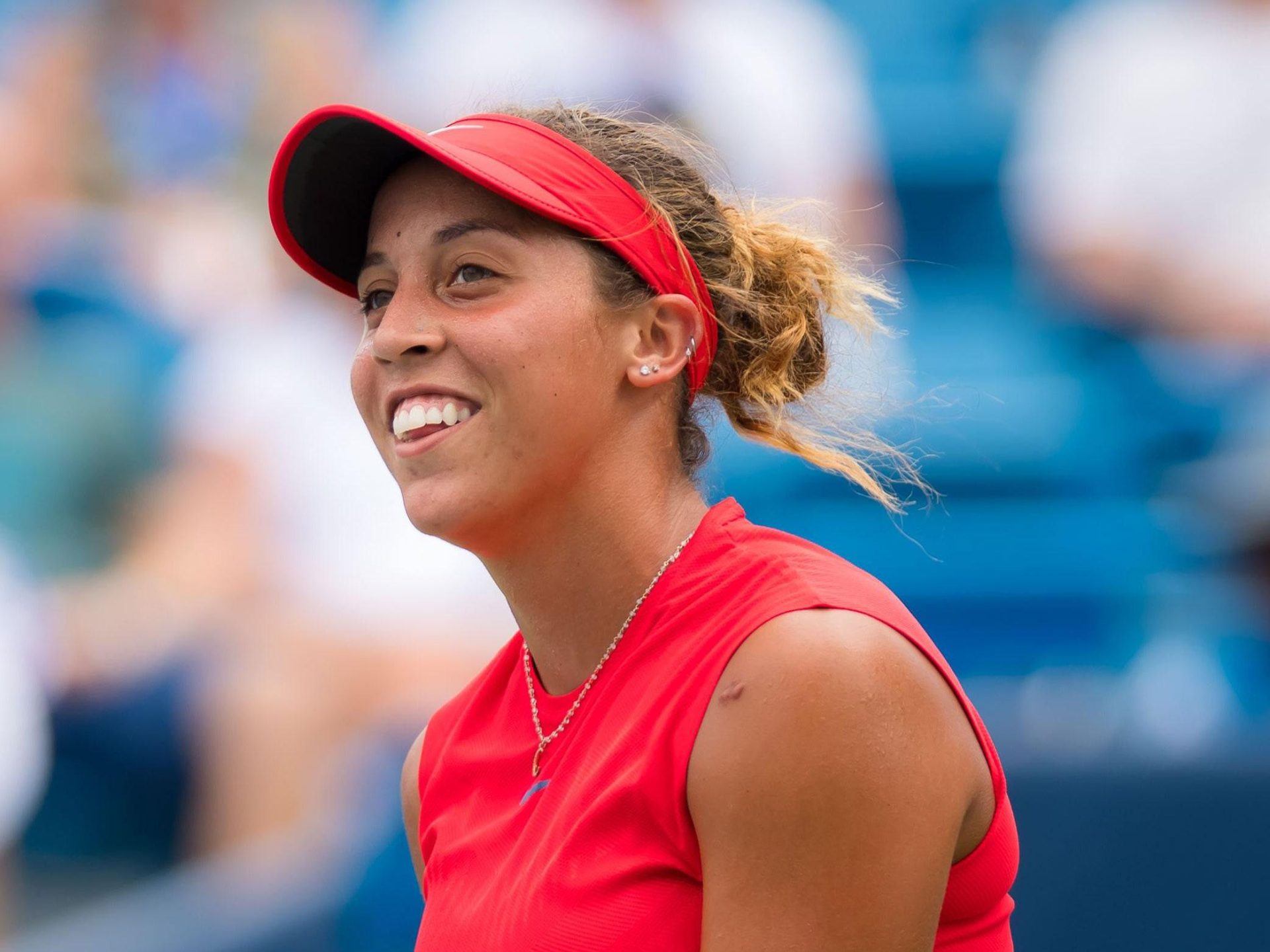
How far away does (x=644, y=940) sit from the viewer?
5.15ft

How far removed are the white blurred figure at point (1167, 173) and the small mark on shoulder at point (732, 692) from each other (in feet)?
9.10

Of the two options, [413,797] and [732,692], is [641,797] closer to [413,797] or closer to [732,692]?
[732,692]

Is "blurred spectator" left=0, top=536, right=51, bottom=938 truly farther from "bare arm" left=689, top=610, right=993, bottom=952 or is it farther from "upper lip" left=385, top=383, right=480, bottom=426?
"bare arm" left=689, top=610, right=993, bottom=952

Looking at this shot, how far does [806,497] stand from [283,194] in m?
2.48

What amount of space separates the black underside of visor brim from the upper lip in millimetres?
249

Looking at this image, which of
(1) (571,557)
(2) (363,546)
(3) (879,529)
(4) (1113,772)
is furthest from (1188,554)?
(1) (571,557)

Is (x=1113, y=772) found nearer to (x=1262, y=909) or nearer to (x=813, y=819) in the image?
(x=1262, y=909)

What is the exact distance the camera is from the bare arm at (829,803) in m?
1.50

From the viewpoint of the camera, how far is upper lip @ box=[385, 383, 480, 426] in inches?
70.6

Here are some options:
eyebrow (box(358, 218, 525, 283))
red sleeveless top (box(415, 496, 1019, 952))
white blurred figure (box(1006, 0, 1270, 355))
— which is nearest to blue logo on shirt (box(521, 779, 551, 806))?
red sleeveless top (box(415, 496, 1019, 952))

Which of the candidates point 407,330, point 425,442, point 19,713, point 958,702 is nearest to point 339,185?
point 407,330

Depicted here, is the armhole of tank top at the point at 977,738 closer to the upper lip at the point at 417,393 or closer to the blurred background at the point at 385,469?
the upper lip at the point at 417,393

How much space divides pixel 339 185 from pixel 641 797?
2.76 ft

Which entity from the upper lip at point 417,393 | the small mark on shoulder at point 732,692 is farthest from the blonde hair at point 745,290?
the small mark on shoulder at point 732,692
